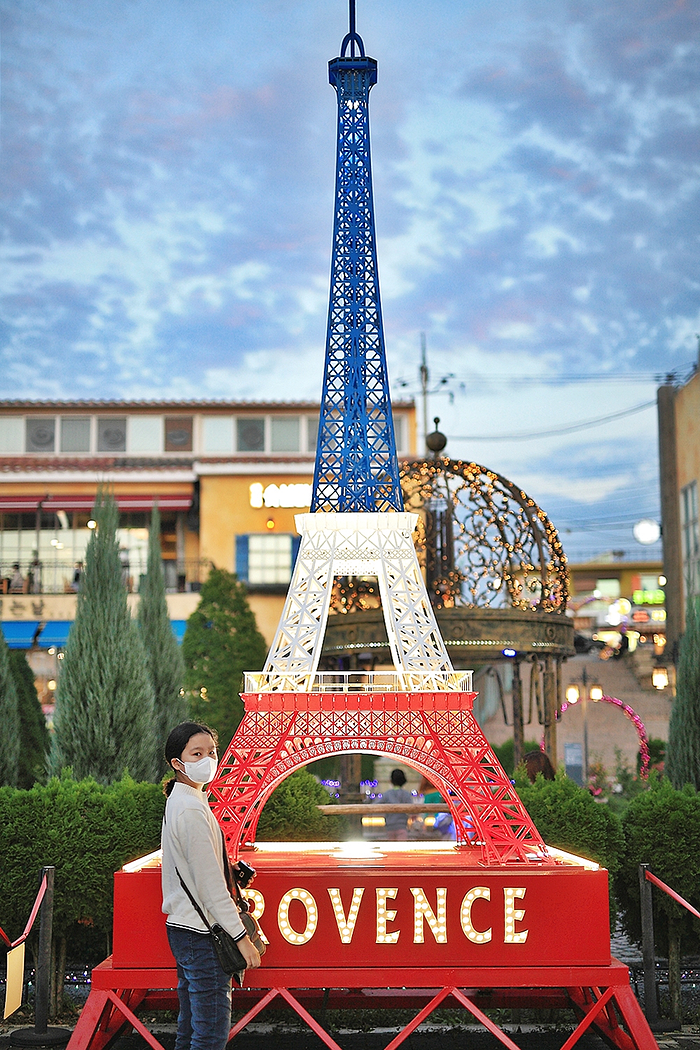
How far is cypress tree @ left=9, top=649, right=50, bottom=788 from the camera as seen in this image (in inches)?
826

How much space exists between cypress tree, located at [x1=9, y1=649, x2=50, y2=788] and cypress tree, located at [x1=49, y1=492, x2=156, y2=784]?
4.07 meters

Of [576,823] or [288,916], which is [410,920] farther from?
[576,823]

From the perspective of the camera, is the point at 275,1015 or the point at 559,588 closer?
the point at 275,1015

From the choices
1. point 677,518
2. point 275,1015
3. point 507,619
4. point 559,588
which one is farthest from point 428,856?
point 677,518

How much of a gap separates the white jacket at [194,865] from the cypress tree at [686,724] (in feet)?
29.4

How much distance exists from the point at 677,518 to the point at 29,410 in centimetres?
2171

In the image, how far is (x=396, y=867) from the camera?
9484 millimetres

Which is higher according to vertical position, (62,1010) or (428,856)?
(428,856)

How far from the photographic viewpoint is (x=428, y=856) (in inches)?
427

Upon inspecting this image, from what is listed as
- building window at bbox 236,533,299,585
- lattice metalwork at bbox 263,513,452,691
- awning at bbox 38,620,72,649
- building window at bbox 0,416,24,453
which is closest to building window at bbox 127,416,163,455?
building window at bbox 0,416,24,453

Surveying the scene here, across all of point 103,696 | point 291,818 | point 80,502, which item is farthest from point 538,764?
point 80,502

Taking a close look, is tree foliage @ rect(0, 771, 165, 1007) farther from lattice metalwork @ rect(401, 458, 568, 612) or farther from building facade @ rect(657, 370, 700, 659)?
building facade @ rect(657, 370, 700, 659)

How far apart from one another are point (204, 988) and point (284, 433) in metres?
29.8

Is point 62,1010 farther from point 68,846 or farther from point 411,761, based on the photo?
point 411,761
